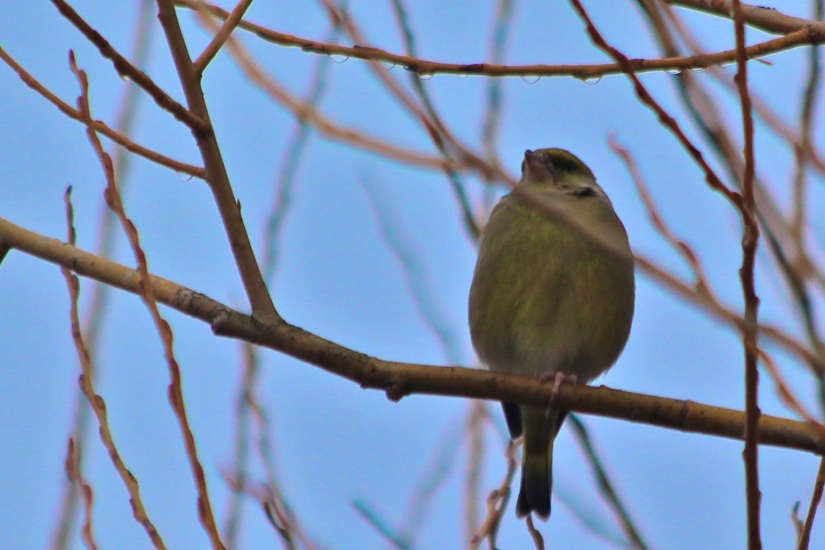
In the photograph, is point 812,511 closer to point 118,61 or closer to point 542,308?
point 118,61

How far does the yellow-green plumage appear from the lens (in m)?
4.24

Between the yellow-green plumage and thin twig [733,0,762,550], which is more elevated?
the yellow-green plumage

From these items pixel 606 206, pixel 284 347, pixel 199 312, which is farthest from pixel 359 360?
pixel 606 206

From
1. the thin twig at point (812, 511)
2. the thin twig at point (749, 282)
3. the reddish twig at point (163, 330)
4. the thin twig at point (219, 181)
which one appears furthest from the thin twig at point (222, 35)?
the thin twig at point (812, 511)

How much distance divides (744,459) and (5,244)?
1.97 m

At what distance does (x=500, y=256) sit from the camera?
14.4 feet

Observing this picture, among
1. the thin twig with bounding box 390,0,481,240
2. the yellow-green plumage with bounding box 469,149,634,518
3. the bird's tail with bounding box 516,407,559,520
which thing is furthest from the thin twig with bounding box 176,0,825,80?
the bird's tail with bounding box 516,407,559,520

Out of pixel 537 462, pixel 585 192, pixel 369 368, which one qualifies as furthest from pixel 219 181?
pixel 585 192

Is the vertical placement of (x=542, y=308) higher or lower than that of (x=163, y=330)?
higher

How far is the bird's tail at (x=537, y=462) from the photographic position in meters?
4.42

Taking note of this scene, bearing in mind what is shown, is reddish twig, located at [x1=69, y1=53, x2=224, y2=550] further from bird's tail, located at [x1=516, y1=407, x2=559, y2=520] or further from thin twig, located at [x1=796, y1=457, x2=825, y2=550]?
bird's tail, located at [x1=516, y1=407, x2=559, y2=520]

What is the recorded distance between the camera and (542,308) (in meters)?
4.25

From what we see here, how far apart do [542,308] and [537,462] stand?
0.77 metres

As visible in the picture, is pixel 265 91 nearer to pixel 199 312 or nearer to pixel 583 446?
pixel 199 312
